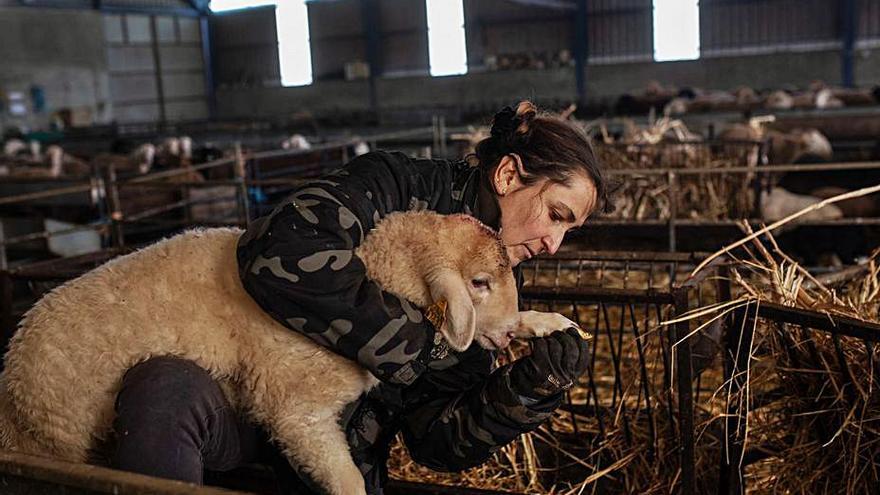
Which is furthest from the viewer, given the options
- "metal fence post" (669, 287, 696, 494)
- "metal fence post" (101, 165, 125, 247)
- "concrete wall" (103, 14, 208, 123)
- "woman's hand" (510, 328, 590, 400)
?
"concrete wall" (103, 14, 208, 123)

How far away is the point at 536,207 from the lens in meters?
2.50

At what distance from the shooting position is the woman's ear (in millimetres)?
2510

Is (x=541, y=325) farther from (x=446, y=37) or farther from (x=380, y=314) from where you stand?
(x=446, y=37)

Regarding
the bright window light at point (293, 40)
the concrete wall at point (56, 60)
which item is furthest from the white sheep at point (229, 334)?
the bright window light at point (293, 40)

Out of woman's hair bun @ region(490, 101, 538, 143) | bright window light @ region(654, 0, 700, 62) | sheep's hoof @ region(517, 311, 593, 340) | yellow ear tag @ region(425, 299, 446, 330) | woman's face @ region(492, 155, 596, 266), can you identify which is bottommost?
sheep's hoof @ region(517, 311, 593, 340)

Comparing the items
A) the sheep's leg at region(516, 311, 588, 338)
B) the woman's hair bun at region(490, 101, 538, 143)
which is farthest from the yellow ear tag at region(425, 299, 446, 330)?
the woman's hair bun at region(490, 101, 538, 143)

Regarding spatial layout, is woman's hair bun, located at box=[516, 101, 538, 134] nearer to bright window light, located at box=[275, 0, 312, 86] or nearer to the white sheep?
the white sheep

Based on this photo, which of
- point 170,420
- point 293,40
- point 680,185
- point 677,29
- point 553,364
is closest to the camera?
point 170,420

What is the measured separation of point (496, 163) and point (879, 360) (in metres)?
1.31

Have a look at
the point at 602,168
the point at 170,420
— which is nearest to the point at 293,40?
the point at 602,168

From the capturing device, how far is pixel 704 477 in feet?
11.3

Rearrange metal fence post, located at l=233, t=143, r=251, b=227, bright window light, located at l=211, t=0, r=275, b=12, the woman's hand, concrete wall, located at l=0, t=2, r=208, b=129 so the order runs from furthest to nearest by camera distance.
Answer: bright window light, located at l=211, t=0, r=275, b=12 → concrete wall, located at l=0, t=2, r=208, b=129 → metal fence post, located at l=233, t=143, r=251, b=227 → the woman's hand

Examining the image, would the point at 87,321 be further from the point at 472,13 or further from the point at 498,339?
the point at 472,13

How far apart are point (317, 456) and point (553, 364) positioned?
0.64 meters
